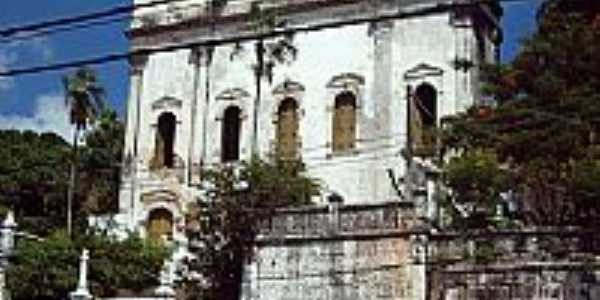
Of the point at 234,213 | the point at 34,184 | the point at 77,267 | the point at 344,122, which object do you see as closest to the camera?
the point at 234,213

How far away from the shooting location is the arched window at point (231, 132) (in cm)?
3077

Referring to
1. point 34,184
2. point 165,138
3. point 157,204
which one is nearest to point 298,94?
point 165,138

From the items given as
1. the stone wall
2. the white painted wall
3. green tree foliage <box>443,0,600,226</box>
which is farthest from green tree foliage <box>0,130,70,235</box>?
green tree foliage <box>443,0,600,226</box>

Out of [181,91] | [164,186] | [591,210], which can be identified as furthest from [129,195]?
[591,210]

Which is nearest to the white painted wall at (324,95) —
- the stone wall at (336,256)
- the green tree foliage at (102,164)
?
the green tree foliage at (102,164)

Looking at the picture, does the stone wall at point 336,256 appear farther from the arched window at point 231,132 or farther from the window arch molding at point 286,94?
the arched window at point 231,132

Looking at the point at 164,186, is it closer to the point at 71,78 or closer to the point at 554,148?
the point at 71,78

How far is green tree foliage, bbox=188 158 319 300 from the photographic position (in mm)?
21844

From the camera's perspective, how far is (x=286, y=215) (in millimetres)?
20594

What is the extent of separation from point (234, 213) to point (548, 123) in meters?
6.14

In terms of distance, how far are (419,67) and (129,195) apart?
8.54m

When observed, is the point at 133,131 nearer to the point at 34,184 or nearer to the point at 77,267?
the point at 77,267

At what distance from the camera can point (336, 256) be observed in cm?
1983

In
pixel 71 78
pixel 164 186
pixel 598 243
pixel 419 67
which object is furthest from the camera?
pixel 71 78
